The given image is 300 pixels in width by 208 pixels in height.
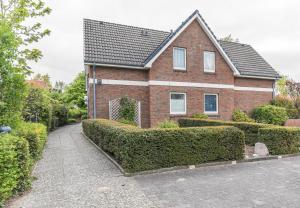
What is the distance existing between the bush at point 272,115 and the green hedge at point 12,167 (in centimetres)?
1704

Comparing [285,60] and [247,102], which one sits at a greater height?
[285,60]

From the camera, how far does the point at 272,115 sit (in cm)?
1720

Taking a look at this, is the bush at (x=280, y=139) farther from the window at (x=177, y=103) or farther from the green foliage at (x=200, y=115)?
the window at (x=177, y=103)

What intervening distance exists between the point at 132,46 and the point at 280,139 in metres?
11.2

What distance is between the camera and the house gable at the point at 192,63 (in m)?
15.1

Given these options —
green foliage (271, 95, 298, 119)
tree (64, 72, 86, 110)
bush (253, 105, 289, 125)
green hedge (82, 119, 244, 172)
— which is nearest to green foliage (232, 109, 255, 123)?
bush (253, 105, 289, 125)

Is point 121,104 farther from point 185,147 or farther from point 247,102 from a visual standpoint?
point 247,102

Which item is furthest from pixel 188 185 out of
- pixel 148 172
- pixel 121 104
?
pixel 121 104

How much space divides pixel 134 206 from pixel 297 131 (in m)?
7.95

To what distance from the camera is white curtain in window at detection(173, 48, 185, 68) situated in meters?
15.6

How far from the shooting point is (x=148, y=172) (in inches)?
252

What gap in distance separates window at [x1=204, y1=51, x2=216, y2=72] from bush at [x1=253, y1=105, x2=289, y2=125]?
5428mm

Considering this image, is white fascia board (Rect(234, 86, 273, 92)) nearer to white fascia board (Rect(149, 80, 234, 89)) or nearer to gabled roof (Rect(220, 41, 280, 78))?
gabled roof (Rect(220, 41, 280, 78))

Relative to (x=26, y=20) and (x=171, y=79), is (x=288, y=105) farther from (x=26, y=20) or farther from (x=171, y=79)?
(x=26, y=20)
